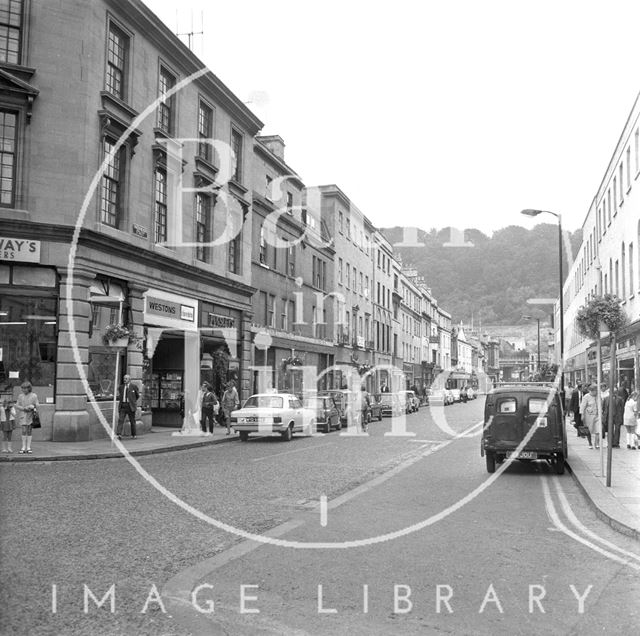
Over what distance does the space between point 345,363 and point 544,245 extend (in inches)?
643

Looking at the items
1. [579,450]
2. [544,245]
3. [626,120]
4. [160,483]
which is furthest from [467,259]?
[160,483]

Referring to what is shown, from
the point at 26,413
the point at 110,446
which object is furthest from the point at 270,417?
the point at 26,413

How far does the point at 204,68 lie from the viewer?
28.5m

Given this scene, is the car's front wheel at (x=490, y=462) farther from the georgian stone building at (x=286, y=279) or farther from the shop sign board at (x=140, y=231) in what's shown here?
the georgian stone building at (x=286, y=279)

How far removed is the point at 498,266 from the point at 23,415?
40.2m

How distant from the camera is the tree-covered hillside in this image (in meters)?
48.6

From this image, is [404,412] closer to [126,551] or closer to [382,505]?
[382,505]

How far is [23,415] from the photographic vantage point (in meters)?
17.1

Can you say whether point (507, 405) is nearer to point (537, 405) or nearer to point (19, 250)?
point (537, 405)

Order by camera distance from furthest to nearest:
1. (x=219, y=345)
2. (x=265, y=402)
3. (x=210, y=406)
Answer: (x=219, y=345) → (x=210, y=406) → (x=265, y=402)

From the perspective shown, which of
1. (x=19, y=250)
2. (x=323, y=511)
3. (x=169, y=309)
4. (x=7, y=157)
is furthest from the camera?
(x=169, y=309)

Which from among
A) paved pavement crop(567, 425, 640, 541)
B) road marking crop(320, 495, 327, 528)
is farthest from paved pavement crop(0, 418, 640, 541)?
road marking crop(320, 495, 327, 528)

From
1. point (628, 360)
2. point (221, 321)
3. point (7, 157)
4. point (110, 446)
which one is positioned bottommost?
point (110, 446)

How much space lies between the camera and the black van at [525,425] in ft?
47.7
